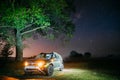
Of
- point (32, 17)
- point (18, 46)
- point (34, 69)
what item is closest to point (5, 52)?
point (18, 46)

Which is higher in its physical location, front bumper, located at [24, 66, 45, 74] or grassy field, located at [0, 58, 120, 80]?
front bumper, located at [24, 66, 45, 74]

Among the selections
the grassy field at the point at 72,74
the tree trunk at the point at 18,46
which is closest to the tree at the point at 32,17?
the tree trunk at the point at 18,46

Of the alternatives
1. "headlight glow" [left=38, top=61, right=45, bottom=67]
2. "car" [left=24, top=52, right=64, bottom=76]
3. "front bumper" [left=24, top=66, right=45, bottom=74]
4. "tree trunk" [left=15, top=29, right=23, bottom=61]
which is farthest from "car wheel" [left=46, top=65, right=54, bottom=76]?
"tree trunk" [left=15, top=29, right=23, bottom=61]

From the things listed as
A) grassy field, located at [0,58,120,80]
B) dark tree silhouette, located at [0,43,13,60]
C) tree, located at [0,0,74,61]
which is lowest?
grassy field, located at [0,58,120,80]

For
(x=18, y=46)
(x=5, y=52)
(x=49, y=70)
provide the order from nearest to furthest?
(x=49, y=70)
(x=18, y=46)
(x=5, y=52)

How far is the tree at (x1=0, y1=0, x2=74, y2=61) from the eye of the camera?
91.7 ft

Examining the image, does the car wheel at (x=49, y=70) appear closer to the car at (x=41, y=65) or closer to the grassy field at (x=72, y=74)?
the car at (x=41, y=65)

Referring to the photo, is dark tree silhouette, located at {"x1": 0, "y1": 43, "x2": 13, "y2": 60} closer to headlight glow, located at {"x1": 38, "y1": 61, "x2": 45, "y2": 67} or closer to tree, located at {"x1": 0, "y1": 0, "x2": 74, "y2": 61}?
tree, located at {"x1": 0, "y1": 0, "x2": 74, "y2": 61}

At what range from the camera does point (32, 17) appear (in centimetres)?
2958

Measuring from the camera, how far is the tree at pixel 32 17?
1101 inches

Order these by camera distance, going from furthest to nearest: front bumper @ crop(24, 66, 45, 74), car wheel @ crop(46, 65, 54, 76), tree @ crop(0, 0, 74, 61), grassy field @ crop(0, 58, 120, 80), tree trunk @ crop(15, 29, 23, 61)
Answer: tree trunk @ crop(15, 29, 23, 61) < tree @ crop(0, 0, 74, 61) < car wheel @ crop(46, 65, 54, 76) < front bumper @ crop(24, 66, 45, 74) < grassy field @ crop(0, 58, 120, 80)

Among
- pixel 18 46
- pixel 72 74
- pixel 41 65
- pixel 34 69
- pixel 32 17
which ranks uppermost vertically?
pixel 32 17

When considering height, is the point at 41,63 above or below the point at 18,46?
below

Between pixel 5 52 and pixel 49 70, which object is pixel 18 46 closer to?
pixel 5 52
